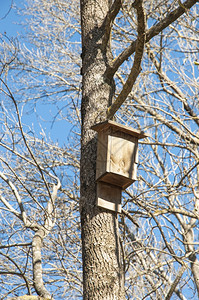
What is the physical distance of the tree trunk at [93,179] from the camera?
2.50 metres

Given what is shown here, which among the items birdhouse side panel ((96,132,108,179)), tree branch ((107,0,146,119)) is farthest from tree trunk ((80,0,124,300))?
tree branch ((107,0,146,119))

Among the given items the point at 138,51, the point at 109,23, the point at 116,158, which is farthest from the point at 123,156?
the point at 109,23

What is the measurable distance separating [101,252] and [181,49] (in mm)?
5066

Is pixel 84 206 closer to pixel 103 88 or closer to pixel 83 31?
pixel 103 88

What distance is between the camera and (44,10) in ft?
25.9

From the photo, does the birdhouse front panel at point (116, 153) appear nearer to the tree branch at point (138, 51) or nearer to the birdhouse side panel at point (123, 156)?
the birdhouse side panel at point (123, 156)

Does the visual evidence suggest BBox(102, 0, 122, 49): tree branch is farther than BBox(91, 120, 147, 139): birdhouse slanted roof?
Yes

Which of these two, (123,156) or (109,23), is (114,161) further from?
(109,23)

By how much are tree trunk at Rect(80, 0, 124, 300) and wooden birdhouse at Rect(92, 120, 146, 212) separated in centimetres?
5

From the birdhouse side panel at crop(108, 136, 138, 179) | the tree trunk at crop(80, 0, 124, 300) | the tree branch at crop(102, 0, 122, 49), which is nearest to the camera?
the tree trunk at crop(80, 0, 124, 300)

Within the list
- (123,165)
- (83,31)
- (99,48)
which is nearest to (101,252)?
(123,165)

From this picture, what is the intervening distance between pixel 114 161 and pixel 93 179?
192mm

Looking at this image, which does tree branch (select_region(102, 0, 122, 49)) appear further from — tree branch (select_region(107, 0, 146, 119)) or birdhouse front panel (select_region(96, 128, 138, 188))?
birdhouse front panel (select_region(96, 128, 138, 188))

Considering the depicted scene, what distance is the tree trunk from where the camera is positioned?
8.20 ft
